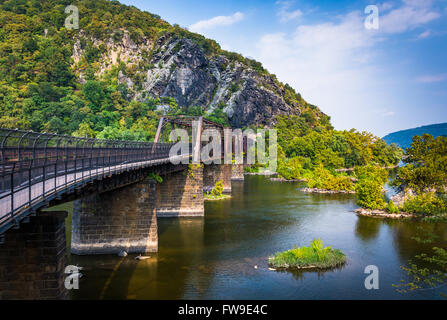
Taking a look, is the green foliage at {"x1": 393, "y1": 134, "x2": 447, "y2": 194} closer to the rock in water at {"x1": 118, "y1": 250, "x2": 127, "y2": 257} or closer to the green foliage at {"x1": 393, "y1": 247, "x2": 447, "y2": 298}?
the green foliage at {"x1": 393, "y1": 247, "x2": 447, "y2": 298}

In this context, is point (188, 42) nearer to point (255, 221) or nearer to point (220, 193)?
point (220, 193)

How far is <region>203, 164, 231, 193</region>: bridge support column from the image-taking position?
59022mm

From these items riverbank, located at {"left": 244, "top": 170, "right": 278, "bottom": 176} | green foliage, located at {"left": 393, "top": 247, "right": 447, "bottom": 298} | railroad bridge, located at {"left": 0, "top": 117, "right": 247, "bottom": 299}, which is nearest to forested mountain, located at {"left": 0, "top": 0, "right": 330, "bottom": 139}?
riverbank, located at {"left": 244, "top": 170, "right": 278, "bottom": 176}

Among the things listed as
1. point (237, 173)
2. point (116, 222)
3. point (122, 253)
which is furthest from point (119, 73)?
point (122, 253)

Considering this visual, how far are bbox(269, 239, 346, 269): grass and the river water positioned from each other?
2.26 feet

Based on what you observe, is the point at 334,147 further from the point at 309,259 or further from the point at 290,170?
the point at 309,259

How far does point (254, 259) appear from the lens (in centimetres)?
2564

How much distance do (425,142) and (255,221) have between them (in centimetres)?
2634

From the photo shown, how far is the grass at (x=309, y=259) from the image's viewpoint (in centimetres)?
2391

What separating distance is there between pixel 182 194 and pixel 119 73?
10344cm

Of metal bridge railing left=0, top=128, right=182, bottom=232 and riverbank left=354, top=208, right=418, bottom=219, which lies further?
riverbank left=354, top=208, right=418, bottom=219

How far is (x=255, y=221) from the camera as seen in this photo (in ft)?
125

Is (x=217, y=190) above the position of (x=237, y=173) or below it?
below
